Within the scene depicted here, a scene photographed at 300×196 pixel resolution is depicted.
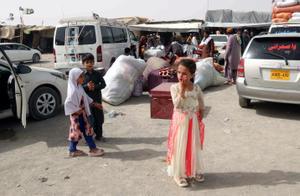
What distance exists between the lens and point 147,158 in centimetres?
528

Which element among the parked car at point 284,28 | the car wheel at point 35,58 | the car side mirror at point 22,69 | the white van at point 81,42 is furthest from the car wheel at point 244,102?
the car wheel at point 35,58

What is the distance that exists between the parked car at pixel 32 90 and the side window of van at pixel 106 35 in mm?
4974

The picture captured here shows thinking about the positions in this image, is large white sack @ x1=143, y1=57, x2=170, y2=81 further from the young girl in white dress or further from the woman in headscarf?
the young girl in white dress

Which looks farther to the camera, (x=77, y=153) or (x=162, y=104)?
(x=162, y=104)

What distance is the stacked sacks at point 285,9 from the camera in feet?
56.5

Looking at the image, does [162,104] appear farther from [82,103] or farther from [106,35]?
[106,35]

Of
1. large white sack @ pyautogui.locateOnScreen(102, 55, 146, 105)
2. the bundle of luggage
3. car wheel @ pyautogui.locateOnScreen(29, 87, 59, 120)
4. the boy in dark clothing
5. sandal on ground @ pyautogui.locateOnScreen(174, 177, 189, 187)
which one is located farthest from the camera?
the bundle of luggage

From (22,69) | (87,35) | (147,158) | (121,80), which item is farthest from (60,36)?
(147,158)

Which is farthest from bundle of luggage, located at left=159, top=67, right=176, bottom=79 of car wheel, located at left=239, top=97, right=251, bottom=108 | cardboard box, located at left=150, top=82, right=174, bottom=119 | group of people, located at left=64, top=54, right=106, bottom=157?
group of people, located at left=64, top=54, right=106, bottom=157

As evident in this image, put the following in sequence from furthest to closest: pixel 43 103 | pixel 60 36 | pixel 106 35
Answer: pixel 106 35
pixel 60 36
pixel 43 103

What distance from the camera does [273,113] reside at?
7.61 meters

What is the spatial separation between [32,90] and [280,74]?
4.77 m

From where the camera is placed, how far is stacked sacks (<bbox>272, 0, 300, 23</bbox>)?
17208 mm

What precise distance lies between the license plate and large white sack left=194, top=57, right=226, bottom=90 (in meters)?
3.18
